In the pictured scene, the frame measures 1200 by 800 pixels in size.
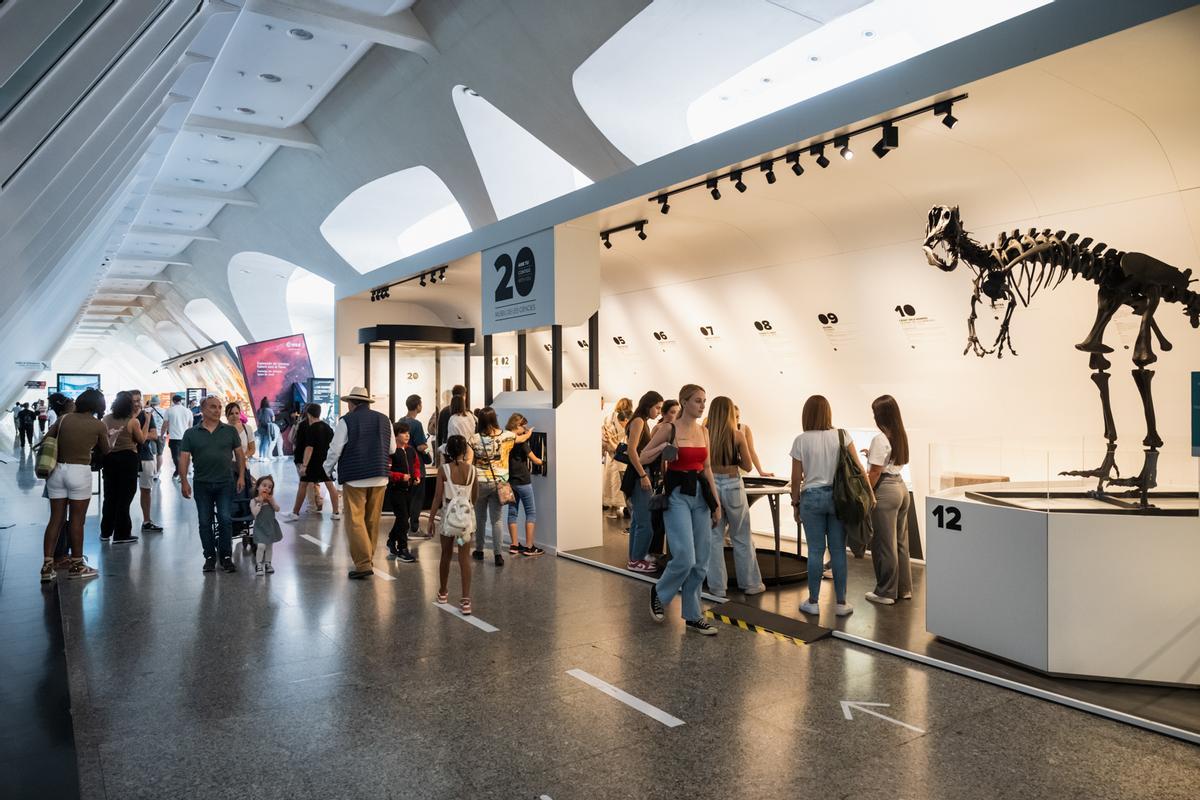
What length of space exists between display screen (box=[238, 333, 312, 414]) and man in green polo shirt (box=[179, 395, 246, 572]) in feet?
45.9

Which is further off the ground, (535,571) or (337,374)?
(337,374)

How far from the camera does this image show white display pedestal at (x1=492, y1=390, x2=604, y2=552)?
7.71m

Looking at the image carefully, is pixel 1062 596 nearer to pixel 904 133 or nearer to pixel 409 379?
pixel 904 133

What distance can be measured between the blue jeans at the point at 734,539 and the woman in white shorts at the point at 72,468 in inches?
198

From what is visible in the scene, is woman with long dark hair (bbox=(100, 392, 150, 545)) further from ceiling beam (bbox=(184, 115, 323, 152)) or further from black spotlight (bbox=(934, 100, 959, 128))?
black spotlight (bbox=(934, 100, 959, 128))

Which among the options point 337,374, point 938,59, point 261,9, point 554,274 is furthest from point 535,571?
point 337,374

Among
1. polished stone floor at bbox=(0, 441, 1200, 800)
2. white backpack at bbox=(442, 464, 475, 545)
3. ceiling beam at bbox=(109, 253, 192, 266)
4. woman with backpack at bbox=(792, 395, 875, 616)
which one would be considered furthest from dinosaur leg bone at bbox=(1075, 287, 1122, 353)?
ceiling beam at bbox=(109, 253, 192, 266)

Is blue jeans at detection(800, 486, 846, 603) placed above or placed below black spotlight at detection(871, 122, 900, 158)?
below

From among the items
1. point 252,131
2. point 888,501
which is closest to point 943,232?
point 888,501

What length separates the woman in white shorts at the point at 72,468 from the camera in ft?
20.6

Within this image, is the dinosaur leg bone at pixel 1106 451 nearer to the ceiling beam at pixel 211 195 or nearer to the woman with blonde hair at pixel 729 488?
the woman with blonde hair at pixel 729 488

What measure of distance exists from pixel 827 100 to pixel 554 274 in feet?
10.9

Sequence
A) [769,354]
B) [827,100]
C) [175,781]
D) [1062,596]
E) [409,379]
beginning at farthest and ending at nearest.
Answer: [409,379], [769,354], [827,100], [1062,596], [175,781]

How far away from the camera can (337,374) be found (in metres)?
14.2
